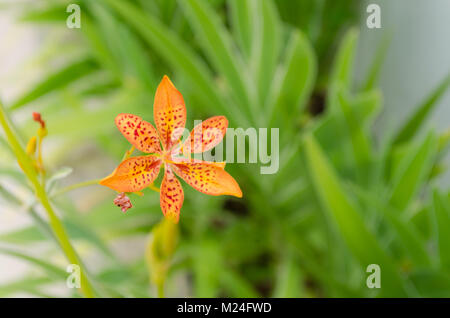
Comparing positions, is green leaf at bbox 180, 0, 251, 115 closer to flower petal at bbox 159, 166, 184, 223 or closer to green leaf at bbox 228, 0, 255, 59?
green leaf at bbox 228, 0, 255, 59

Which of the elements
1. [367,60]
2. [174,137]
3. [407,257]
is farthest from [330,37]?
[174,137]

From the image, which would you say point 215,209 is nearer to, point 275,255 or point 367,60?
point 275,255

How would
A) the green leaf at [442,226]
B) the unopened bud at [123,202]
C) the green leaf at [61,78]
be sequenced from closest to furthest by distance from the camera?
the unopened bud at [123,202] → the green leaf at [442,226] → the green leaf at [61,78]

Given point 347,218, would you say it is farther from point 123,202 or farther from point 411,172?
point 123,202

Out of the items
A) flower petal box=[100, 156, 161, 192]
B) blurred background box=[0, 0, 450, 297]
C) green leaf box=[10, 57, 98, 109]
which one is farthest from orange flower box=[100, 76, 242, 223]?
green leaf box=[10, 57, 98, 109]

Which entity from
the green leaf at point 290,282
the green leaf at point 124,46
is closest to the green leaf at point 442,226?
the green leaf at point 290,282

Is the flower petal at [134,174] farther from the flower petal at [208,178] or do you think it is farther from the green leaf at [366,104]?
the green leaf at [366,104]
